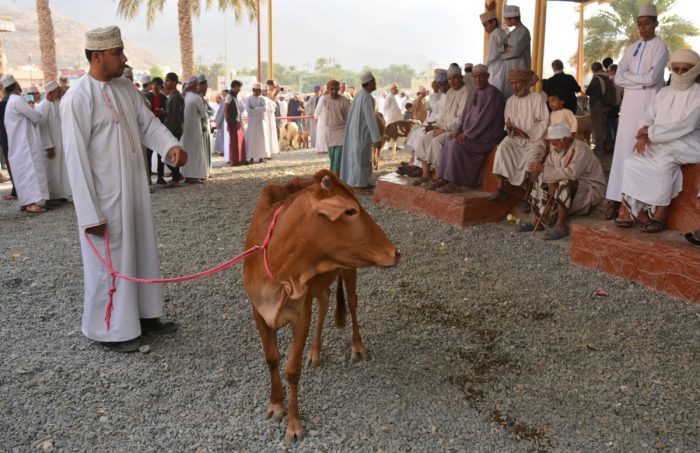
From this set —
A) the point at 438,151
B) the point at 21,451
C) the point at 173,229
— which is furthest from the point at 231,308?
the point at 438,151

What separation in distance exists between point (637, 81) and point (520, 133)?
1.42 meters

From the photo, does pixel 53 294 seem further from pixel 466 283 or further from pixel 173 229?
pixel 466 283

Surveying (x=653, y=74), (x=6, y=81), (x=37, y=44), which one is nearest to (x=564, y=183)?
(x=653, y=74)

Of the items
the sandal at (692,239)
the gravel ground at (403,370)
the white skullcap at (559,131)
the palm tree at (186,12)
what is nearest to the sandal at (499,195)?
the white skullcap at (559,131)

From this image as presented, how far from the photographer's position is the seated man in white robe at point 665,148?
5.34 metres

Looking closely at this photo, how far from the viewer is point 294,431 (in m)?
3.01

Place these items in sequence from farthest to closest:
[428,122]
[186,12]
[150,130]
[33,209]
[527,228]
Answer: [186,12]
[428,122]
[33,209]
[527,228]
[150,130]

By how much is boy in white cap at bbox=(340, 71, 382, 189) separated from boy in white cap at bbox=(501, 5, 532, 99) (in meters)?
2.29

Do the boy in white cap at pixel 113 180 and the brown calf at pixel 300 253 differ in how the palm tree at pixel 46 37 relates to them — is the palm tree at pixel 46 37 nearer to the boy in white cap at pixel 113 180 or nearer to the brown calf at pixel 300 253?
the boy in white cap at pixel 113 180

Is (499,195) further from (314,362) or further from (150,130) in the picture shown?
(150,130)

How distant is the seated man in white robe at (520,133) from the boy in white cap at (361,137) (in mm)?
2792

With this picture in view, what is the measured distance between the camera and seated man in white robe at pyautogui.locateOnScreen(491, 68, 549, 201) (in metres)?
7.07

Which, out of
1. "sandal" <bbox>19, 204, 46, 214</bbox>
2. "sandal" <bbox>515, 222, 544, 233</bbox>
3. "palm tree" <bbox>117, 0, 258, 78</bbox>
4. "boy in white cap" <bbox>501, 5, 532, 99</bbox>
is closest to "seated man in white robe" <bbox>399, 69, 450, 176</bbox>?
"boy in white cap" <bbox>501, 5, 532, 99</bbox>

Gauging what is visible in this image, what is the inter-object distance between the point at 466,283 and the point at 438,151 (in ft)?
10.2
